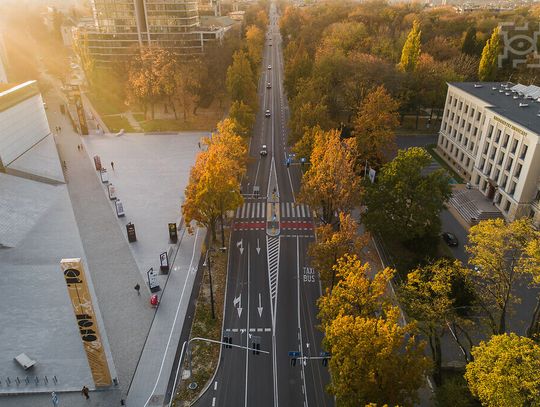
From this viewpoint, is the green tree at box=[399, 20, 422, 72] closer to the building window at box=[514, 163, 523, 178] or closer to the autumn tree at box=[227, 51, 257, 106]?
the autumn tree at box=[227, 51, 257, 106]

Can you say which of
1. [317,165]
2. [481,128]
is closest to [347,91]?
[481,128]

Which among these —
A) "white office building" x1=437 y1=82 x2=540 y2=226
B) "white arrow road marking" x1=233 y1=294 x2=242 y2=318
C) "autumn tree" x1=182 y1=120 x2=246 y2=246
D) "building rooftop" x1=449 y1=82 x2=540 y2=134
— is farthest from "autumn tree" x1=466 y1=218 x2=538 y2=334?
"autumn tree" x1=182 y1=120 x2=246 y2=246

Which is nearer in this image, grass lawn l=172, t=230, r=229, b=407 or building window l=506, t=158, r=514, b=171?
grass lawn l=172, t=230, r=229, b=407

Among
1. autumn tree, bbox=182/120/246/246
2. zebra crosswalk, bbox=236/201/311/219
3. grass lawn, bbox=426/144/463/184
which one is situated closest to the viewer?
autumn tree, bbox=182/120/246/246

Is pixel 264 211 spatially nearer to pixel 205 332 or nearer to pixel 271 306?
pixel 271 306

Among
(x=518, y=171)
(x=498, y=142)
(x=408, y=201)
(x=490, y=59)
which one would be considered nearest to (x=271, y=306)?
(x=408, y=201)

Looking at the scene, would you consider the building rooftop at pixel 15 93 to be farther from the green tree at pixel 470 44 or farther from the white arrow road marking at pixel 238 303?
the green tree at pixel 470 44
